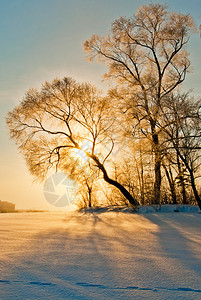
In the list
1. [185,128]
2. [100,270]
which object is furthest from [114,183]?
[100,270]

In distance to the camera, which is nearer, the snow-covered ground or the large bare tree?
the snow-covered ground

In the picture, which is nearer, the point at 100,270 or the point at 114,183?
the point at 100,270

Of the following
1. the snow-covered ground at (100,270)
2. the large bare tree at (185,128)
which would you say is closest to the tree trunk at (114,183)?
the large bare tree at (185,128)

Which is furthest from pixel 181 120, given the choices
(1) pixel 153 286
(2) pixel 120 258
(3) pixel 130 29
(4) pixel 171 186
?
(3) pixel 130 29

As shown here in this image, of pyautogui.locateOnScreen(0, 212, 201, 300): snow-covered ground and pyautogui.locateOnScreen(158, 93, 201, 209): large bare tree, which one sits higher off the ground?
pyautogui.locateOnScreen(158, 93, 201, 209): large bare tree

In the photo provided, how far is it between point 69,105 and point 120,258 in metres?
9.59

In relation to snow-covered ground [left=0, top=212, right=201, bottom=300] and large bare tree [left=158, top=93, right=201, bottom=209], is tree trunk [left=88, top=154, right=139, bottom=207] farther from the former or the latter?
snow-covered ground [left=0, top=212, right=201, bottom=300]

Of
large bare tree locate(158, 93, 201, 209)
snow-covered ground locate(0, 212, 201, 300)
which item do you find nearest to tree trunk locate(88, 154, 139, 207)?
large bare tree locate(158, 93, 201, 209)

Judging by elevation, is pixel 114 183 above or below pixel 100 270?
above

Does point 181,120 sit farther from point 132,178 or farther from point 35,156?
point 35,156

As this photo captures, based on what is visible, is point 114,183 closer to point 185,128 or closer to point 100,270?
point 185,128

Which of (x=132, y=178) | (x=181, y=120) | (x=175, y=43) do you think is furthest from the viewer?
(x=175, y=43)

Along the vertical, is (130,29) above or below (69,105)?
above

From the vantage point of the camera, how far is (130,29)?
39.3 ft
